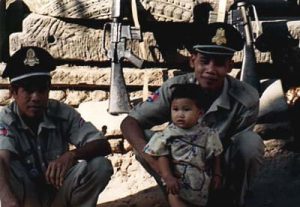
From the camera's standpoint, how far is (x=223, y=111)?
17.0 ft

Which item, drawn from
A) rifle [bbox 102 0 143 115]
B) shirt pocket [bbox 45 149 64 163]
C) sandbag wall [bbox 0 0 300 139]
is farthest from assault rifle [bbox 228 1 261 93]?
shirt pocket [bbox 45 149 64 163]

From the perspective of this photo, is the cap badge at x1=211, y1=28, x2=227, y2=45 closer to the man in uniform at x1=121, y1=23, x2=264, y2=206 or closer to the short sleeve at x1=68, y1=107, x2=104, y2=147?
the man in uniform at x1=121, y1=23, x2=264, y2=206

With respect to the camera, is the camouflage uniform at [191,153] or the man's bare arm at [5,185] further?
the camouflage uniform at [191,153]

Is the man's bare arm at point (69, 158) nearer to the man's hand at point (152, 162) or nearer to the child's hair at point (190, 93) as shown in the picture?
A: the man's hand at point (152, 162)

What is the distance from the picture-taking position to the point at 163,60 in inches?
286

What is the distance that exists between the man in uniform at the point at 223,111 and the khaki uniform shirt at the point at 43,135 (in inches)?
11.4

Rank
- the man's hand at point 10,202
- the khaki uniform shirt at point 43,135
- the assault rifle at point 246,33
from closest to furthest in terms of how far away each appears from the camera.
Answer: the man's hand at point 10,202, the khaki uniform shirt at point 43,135, the assault rifle at point 246,33

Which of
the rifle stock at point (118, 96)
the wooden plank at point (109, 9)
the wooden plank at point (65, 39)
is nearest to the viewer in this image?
the rifle stock at point (118, 96)

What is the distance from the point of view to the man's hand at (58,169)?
15.7 feet

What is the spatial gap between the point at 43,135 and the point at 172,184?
811 mm

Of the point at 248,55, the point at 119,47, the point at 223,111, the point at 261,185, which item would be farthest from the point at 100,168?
the point at 248,55

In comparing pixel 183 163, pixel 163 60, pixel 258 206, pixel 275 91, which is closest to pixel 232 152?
pixel 183 163

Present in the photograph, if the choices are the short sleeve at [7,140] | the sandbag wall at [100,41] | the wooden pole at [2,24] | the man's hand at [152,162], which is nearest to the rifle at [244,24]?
the sandbag wall at [100,41]

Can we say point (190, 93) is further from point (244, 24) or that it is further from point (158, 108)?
point (244, 24)
